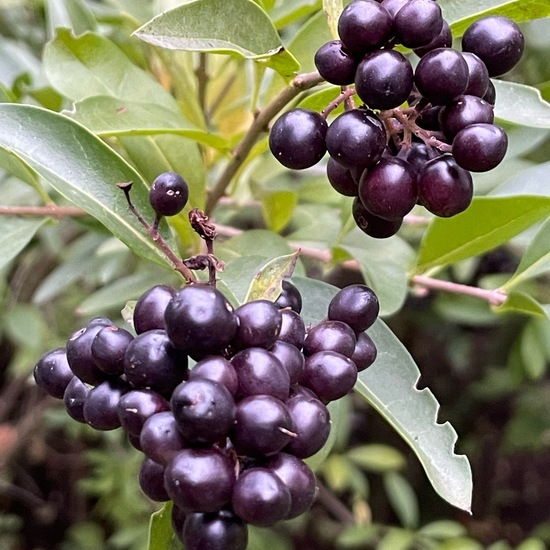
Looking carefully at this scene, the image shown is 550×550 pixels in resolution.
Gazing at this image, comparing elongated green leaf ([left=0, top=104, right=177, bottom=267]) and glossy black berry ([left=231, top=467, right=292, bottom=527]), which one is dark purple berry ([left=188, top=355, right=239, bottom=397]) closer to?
glossy black berry ([left=231, top=467, right=292, bottom=527])

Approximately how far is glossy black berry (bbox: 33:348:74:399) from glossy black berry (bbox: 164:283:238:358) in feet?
0.67

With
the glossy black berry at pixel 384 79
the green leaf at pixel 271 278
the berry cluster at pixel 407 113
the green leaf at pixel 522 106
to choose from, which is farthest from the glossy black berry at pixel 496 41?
the green leaf at pixel 271 278

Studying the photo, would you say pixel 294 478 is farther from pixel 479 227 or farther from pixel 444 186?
pixel 479 227

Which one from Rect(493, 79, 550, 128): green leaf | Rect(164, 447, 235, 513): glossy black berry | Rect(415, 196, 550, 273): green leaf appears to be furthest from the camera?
Rect(415, 196, 550, 273): green leaf

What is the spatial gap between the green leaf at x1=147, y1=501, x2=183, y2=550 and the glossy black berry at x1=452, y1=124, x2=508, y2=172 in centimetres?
50

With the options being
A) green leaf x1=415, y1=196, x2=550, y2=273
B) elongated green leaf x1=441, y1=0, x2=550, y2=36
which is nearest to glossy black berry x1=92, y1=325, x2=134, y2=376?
elongated green leaf x1=441, y1=0, x2=550, y2=36

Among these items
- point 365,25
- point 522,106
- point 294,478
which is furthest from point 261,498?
point 522,106

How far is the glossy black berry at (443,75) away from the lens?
71 centimetres

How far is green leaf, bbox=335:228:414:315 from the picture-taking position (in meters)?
1.20

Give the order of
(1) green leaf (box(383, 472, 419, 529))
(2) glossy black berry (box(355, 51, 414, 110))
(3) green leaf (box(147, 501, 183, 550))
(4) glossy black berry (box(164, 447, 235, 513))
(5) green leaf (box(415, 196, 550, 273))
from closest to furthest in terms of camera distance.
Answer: (4) glossy black berry (box(164, 447, 235, 513)) → (2) glossy black berry (box(355, 51, 414, 110)) → (3) green leaf (box(147, 501, 183, 550)) → (5) green leaf (box(415, 196, 550, 273)) → (1) green leaf (box(383, 472, 419, 529))

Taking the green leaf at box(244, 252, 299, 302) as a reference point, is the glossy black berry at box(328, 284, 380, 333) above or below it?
below

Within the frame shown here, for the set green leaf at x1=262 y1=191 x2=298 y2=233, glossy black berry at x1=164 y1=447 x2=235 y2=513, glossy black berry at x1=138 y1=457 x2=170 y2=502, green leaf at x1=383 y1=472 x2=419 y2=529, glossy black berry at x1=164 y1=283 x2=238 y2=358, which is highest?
glossy black berry at x1=164 y1=283 x2=238 y2=358

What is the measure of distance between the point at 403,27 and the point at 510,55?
0.15 meters

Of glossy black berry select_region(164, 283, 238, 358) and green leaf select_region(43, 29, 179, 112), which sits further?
green leaf select_region(43, 29, 179, 112)
